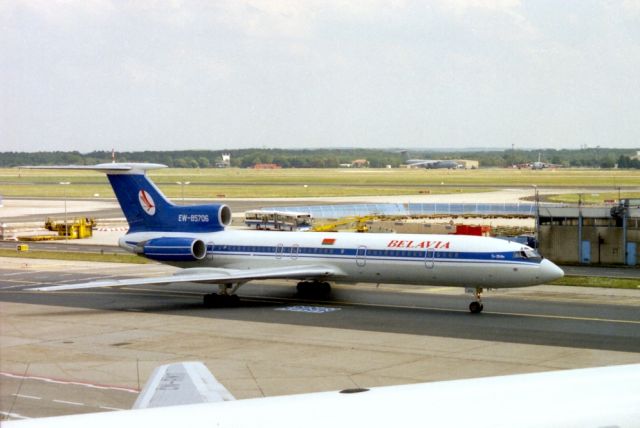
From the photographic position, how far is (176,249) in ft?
133

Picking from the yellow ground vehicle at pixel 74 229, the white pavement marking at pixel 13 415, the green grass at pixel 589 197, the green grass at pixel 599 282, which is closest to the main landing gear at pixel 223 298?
the green grass at pixel 599 282

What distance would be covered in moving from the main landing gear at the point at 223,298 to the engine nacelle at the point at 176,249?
224cm

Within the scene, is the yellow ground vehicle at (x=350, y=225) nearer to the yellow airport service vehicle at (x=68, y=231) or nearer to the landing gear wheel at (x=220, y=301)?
the yellow airport service vehicle at (x=68, y=231)

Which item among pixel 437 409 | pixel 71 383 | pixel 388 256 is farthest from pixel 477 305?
pixel 437 409

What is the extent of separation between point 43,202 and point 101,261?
181 feet

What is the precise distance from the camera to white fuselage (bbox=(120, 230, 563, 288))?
35.2 meters

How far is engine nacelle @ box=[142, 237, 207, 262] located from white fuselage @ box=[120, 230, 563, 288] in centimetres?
38

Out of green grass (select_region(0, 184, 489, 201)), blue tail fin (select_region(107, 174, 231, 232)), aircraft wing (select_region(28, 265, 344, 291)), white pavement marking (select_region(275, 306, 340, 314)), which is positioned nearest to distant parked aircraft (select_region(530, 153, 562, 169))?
green grass (select_region(0, 184, 489, 201))

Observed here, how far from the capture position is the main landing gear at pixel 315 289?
4069cm

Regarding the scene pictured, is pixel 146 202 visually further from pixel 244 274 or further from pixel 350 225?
pixel 350 225

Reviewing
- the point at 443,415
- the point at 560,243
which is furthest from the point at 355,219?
the point at 443,415

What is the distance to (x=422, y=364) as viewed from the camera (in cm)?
2578

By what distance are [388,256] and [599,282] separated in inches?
518

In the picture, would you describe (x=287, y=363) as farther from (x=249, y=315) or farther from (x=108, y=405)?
(x=249, y=315)
